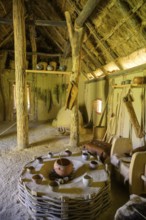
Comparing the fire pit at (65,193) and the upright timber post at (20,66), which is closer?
the fire pit at (65,193)

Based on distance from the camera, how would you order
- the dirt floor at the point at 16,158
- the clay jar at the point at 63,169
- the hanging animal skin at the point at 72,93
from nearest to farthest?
1. the dirt floor at the point at 16,158
2. the clay jar at the point at 63,169
3. the hanging animal skin at the point at 72,93

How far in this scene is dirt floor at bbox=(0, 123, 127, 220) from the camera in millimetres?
2476

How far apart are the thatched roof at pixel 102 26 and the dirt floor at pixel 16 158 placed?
9.37ft

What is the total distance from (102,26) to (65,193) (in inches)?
159

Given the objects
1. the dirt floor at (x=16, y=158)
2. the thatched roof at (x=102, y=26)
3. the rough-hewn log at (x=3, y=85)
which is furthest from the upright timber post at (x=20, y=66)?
the rough-hewn log at (x=3, y=85)

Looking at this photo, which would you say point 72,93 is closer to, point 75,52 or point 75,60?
point 75,60

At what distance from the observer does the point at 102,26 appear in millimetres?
4582

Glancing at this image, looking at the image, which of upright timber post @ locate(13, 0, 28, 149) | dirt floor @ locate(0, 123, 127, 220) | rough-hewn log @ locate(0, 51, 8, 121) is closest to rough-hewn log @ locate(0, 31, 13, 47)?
rough-hewn log @ locate(0, 51, 8, 121)

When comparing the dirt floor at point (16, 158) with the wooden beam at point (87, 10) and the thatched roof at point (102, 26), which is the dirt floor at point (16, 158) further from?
the wooden beam at point (87, 10)

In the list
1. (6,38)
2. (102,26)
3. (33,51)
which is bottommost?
(102,26)

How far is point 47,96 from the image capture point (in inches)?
374

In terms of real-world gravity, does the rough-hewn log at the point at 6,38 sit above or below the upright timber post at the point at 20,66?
above

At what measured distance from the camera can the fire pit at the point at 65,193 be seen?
7.25ft

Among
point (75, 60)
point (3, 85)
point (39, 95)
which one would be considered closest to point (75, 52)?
point (75, 60)
